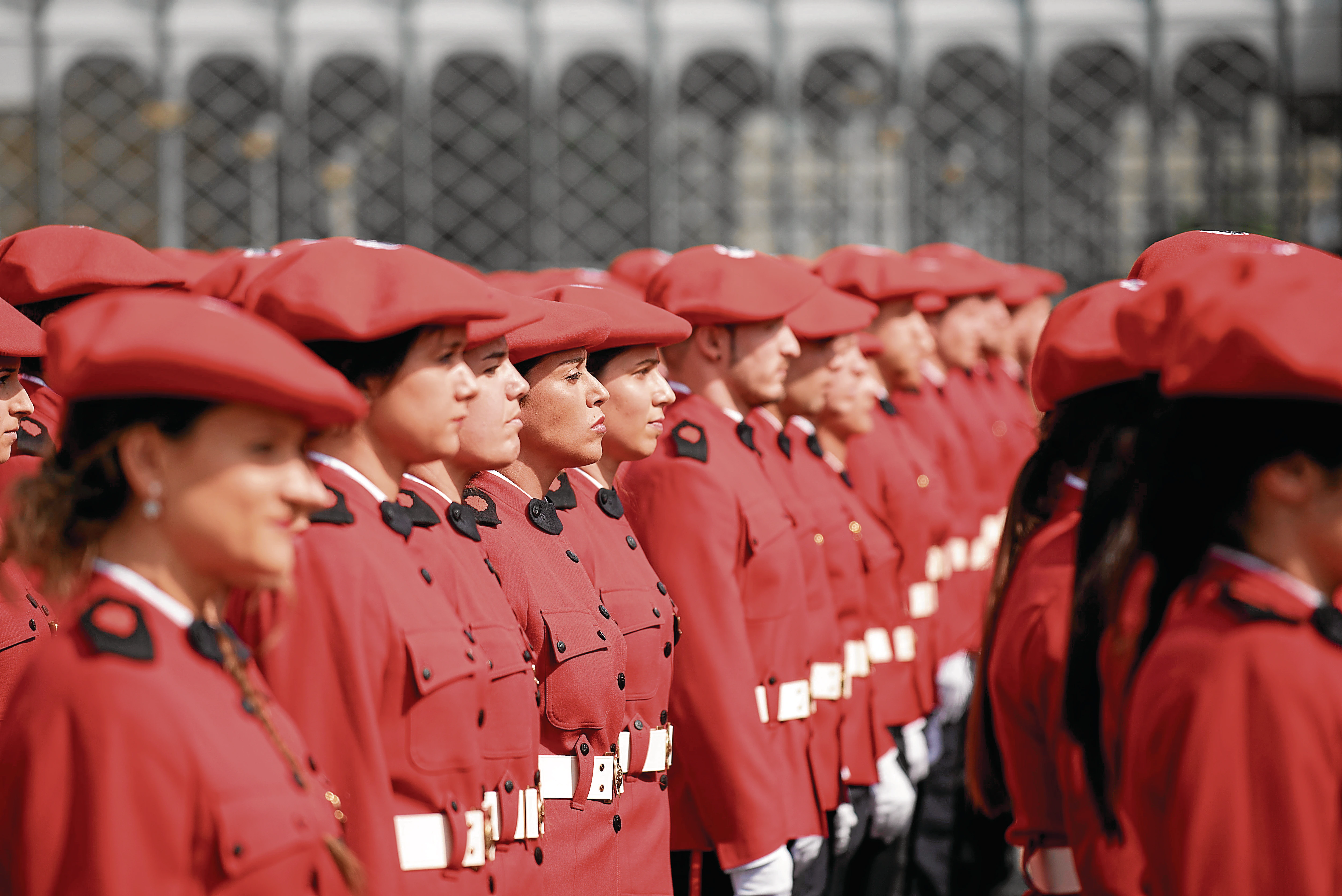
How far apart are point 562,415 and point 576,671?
493 mm

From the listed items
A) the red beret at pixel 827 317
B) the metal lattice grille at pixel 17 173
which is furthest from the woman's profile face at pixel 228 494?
the metal lattice grille at pixel 17 173

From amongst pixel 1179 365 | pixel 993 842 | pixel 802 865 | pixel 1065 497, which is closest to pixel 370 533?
pixel 1179 365

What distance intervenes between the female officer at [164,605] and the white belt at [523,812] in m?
0.53

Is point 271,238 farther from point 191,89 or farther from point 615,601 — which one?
point 615,601

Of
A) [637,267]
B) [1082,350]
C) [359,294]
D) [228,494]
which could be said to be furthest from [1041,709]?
[637,267]

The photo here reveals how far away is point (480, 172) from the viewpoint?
1396 centimetres

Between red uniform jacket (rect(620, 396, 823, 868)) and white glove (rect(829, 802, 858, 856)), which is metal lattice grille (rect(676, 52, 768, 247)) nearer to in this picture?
white glove (rect(829, 802, 858, 856))

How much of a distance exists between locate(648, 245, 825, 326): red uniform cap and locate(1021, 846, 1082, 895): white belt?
64.7 inches

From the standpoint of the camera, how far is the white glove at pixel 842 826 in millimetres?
4367

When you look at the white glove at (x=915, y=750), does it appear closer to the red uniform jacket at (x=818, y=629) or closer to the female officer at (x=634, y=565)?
the red uniform jacket at (x=818, y=629)

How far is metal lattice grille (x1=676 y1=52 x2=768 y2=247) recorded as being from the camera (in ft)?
46.6

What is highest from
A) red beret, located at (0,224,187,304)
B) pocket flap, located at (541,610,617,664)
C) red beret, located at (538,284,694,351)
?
red beret, located at (0,224,187,304)

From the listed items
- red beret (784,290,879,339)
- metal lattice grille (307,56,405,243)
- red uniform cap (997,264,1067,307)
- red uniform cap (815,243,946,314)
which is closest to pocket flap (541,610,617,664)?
red beret (784,290,879,339)

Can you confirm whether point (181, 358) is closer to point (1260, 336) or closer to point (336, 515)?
point (336, 515)
